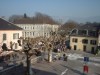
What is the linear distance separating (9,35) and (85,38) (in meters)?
21.6

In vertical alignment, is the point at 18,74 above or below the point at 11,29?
below

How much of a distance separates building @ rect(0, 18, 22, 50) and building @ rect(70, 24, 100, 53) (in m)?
17.2

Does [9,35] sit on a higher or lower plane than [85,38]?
higher

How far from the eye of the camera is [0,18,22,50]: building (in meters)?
49.2

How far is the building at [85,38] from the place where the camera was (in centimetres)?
5681

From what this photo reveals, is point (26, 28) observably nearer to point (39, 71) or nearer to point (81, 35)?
point (81, 35)

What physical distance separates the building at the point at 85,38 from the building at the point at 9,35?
1716cm

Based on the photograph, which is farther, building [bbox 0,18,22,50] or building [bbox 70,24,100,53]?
building [bbox 70,24,100,53]

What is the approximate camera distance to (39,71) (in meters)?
30.0

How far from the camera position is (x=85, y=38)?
58469mm

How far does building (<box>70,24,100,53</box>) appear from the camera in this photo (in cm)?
5681

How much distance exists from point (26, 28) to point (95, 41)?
34226 mm

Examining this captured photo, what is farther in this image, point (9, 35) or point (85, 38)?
point (85, 38)

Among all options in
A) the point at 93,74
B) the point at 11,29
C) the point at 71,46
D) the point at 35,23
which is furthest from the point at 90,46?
the point at 35,23
